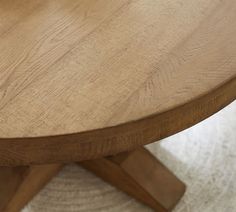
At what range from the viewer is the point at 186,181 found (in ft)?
3.52

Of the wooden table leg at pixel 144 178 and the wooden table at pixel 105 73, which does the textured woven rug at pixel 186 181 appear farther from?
the wooden table at pixel 105 73

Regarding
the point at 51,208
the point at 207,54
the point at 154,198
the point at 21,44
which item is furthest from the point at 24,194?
the point at 207,54

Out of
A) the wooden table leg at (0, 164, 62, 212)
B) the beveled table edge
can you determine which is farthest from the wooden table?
the wooden table leg at (0, 164, 62, 212)

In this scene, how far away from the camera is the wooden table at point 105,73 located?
492 mm

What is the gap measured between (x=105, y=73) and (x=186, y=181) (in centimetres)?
62

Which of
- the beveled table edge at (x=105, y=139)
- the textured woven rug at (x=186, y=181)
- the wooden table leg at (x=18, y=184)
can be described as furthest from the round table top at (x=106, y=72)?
the textured woven rug at (x=186, y=181)

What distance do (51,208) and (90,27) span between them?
561mm

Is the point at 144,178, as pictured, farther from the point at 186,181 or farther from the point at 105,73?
the point at 105,73

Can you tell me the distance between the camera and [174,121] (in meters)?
0.53

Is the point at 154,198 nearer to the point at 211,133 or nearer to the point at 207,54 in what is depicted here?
the point at 211,133

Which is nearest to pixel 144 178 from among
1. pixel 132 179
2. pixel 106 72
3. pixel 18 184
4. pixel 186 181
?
pixel 132 179

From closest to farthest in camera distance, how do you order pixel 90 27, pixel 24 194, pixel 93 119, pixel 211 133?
1. pixel 93 119
2. pixel 90 27
3. pixel 24 194
4. pixel 211 133

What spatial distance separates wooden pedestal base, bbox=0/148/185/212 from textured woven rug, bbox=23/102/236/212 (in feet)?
0.10

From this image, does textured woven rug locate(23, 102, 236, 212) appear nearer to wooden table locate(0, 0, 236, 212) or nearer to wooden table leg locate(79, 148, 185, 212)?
wooden table leg locate(79, 148, 185, 212)
